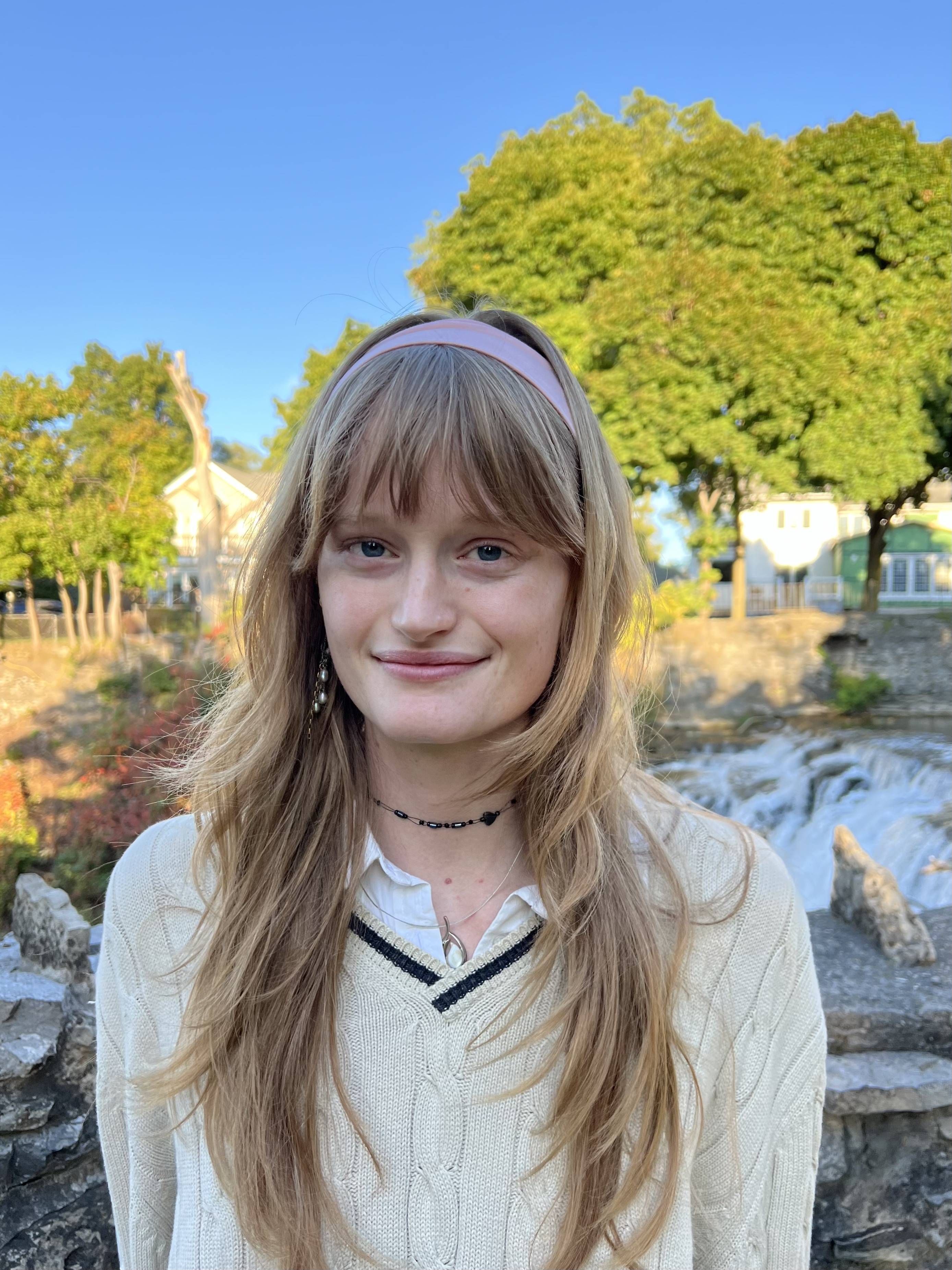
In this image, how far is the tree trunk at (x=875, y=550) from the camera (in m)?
18.4

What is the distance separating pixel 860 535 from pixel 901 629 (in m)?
Result: 12.2

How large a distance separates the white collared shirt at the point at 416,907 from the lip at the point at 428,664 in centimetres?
32

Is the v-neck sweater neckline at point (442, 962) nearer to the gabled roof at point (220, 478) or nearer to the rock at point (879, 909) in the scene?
the rock at point (879, 909)

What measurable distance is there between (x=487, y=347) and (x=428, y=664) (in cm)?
43

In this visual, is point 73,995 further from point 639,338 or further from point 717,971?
point 639,338

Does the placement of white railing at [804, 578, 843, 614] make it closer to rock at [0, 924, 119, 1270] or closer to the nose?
rock at [0, 924, 119, 1270]

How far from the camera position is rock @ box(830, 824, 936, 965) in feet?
8.87

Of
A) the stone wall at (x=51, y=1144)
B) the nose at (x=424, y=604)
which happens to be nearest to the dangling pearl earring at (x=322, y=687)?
the nose at (x=424, y=604)

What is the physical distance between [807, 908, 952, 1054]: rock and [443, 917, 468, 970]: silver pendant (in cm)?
154

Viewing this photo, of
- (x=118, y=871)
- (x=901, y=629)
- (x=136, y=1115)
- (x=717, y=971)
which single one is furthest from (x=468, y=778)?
(x=901, y=629)

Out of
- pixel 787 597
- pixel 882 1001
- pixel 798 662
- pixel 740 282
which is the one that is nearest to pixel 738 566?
pixel 798 662

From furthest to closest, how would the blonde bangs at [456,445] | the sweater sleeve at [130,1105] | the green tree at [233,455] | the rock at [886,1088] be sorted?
1. the green tree at [233,455]
2. the rock at [886,1088]
3. the sweater sleeve at [130,1105]
4. the blonde bangs at [456,445]

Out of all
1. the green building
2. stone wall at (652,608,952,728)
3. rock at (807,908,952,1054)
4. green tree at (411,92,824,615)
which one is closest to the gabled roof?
green tree at (411,92,824,615)

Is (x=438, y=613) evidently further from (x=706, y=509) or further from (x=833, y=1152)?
(x=706, y=509)
